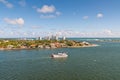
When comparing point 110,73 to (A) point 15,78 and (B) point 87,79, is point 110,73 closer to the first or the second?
(B) point 87,79

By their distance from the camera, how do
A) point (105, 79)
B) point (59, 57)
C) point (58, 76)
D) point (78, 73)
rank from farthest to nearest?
point (59, 57)
point (78, 73)
point (58, 76)
point (105, 79)

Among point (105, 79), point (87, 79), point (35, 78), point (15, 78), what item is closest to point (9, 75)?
point (15, 78)

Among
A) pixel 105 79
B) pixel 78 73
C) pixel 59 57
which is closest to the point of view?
pixel 105 79

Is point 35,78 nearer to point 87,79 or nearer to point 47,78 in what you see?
point 47,78

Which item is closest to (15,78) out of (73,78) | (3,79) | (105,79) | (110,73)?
(3,79)

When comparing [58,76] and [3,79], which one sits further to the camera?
[58,76]

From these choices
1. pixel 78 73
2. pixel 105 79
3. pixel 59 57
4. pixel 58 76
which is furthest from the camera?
pixel 59 57

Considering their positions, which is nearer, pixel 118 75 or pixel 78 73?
pixel 118 75

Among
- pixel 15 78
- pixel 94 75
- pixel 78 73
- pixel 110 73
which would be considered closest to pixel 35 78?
pixel 15 78
